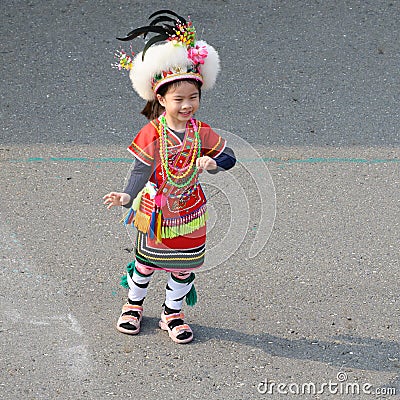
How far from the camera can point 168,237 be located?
145 inches

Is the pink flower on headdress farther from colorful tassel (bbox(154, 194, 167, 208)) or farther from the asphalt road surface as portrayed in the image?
the asphalt road surface

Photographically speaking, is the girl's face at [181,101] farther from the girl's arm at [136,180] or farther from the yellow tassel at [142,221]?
the yellow tassel at [142,221]

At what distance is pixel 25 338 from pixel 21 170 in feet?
5.60

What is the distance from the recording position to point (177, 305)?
12.9 ft

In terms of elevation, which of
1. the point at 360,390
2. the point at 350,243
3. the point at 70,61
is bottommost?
the point at 360,390

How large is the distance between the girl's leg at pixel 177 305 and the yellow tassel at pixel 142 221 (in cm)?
29

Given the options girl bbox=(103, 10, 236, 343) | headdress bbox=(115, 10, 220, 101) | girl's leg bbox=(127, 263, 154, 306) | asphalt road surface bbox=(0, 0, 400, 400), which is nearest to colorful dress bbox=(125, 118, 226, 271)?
girl bbox=(103, 10, 236, 343)

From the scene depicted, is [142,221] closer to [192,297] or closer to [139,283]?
[139,283]

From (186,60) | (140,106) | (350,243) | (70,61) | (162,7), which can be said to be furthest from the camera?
(162,7)

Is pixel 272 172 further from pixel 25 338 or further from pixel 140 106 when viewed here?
pixel 25 338

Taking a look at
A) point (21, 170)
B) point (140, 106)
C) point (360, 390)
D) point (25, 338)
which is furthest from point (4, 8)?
point (360, 390)

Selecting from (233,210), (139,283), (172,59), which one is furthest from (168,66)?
(233,210)

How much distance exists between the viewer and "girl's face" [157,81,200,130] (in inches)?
140

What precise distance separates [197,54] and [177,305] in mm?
1176
